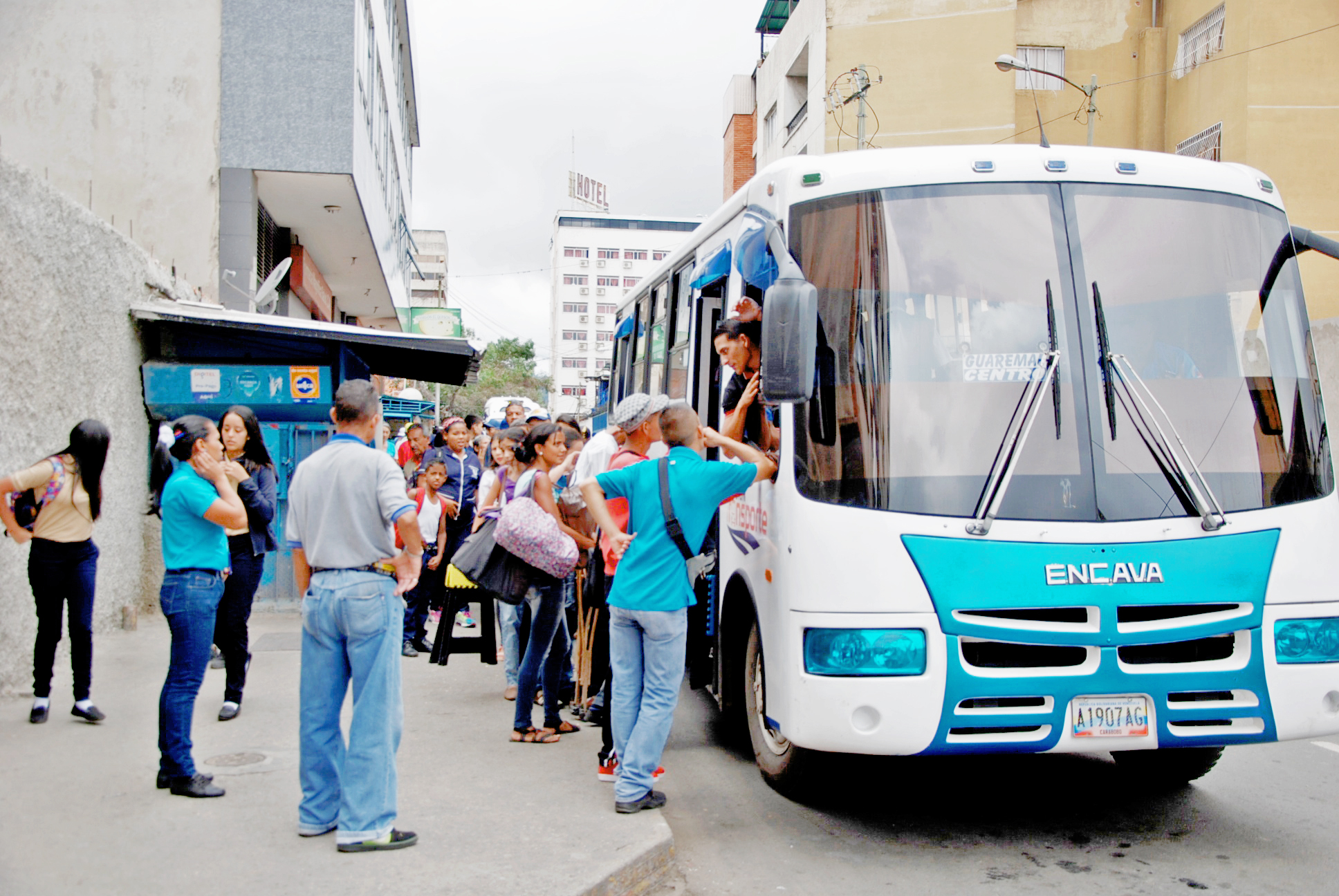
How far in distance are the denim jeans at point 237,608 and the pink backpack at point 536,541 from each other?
1667 mm

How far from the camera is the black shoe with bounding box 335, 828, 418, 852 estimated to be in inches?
172

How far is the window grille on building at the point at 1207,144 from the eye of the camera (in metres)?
24.2

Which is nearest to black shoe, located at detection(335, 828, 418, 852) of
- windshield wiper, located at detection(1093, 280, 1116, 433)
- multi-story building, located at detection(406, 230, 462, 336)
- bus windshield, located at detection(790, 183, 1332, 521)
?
bus windshield, located at detection(790, 183, 1332, 521)

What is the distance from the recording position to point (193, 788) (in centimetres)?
504

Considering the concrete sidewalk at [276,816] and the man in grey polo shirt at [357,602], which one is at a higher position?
the man in grey polo shirt at [357,602]

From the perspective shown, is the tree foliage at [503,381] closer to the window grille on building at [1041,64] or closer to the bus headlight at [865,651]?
the window grille on building at [1041,64]

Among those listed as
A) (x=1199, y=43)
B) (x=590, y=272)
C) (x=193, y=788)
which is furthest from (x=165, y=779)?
(x=590, y=272)

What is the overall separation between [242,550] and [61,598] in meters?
0.98

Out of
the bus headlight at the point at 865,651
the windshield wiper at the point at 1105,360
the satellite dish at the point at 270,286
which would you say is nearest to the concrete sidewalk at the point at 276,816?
the bus headlight at the point at 865,651

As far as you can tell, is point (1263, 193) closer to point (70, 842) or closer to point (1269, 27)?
point (70, 842)

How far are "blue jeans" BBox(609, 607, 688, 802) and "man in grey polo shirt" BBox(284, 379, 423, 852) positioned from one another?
1042 mm

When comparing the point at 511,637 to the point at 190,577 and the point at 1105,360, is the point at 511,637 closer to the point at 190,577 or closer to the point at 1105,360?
the point at 190,577

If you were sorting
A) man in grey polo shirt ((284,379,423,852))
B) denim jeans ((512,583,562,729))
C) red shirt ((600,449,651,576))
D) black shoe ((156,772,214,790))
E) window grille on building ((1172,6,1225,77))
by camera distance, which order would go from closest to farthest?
man in grey polo shirt ((284,379,423,852)) < black shoe ((156,772,214,790)) < red shirt ((600,449,651,576)) < denim jeans ((512,583,562,729)) < window grille on building ((1172,6,1225,77))

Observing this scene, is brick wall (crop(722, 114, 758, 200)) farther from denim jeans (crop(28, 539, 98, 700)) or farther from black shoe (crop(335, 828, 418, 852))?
black shoe (crop(335, 828, 418, 852))
